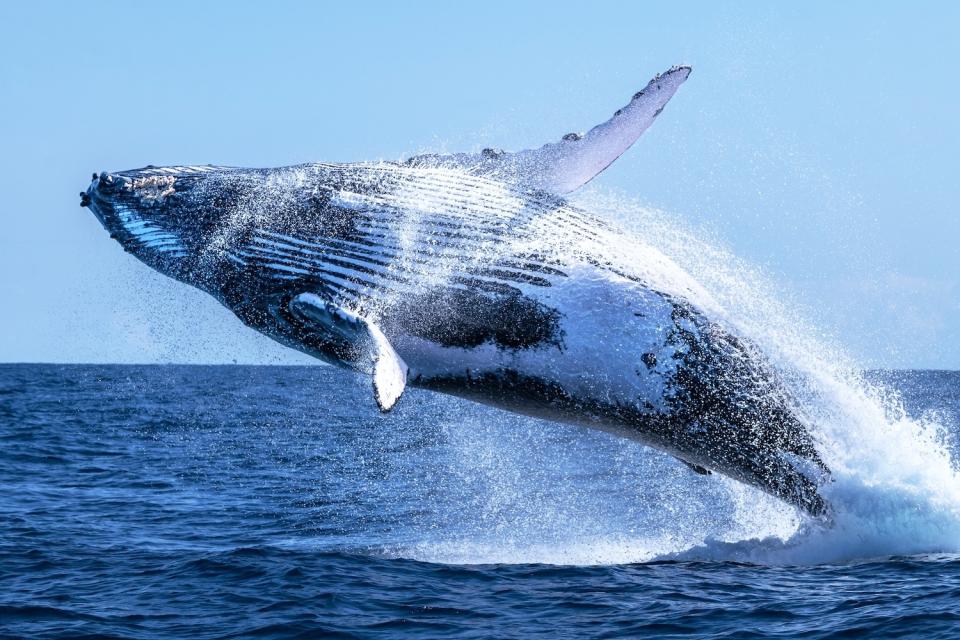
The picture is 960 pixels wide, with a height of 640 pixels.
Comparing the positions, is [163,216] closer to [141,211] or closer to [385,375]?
[141,211]

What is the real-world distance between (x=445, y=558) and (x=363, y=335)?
4.76 metres

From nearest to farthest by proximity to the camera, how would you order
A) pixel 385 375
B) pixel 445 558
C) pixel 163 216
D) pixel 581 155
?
1. pixel 385 375
2. pixel 163 216
3. pixel 581 155
4. pixel 445 558

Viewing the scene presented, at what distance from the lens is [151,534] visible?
1391 cm

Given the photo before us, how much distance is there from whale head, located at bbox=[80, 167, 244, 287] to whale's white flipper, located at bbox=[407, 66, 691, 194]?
5.78 ft

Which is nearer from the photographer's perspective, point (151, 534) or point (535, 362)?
point (535, 362)

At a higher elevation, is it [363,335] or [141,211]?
[141,211]

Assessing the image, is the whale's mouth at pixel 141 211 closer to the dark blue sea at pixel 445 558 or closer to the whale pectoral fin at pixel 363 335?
the whale pectoral fin at pixel 363 335

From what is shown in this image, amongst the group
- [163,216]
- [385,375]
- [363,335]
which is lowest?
[385,375]

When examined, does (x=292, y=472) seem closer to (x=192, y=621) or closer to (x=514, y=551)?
(x=514, y=551)

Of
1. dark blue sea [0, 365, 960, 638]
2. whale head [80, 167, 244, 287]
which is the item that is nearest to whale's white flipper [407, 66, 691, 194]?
whale head [80, 167, 244, 287]

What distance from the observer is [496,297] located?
317 inches

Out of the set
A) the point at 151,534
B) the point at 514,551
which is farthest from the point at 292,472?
the point at 514,551

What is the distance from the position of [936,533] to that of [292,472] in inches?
560

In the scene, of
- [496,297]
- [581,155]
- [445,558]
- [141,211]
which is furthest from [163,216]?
[445,558]
